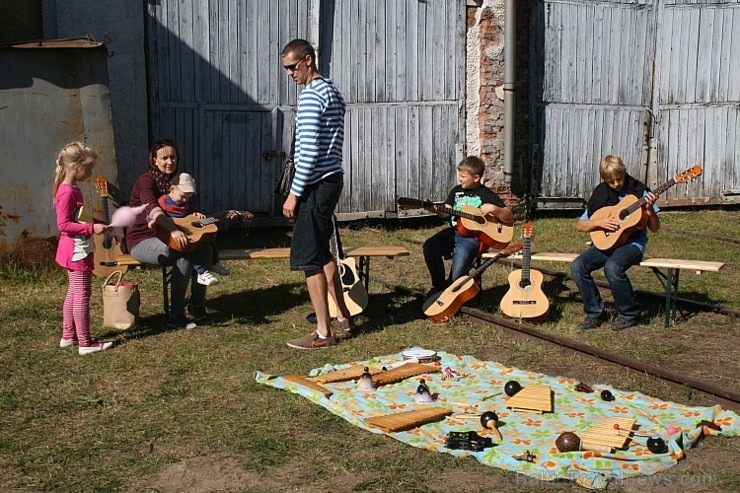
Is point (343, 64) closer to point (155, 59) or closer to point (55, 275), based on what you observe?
point (155, 59)

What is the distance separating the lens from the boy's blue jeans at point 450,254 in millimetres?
8664

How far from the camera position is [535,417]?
572cm

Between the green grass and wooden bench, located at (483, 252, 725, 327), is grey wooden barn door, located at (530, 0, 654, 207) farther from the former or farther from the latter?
wooden bench, located at (483, 252, 725, 327)

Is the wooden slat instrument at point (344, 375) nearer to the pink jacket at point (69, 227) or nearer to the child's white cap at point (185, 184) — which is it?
the pink jacket at point (69, 227)

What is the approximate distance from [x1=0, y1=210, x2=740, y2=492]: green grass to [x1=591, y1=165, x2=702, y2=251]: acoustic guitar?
29.3 inches

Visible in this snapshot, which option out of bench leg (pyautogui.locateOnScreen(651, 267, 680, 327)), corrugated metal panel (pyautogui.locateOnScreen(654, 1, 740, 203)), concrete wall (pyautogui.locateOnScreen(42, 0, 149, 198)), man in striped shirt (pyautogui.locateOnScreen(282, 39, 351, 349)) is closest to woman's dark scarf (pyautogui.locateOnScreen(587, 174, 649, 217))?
bench leg (pyautogui.locateOnScreen(651, 267, 680, 327))

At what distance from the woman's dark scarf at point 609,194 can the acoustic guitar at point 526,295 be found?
581 mm

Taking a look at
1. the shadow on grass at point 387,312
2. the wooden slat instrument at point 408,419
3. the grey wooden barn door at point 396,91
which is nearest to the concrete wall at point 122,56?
the grey wooden barn door at point 396,91

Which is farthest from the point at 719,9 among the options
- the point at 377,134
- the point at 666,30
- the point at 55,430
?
the point at 55,430

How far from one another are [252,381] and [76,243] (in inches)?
70.5

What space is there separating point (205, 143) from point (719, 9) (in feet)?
25.7

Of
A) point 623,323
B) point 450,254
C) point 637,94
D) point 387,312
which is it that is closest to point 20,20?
point 387,312

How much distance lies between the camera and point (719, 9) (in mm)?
14383

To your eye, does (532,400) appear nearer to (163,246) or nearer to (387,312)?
(387,312)
